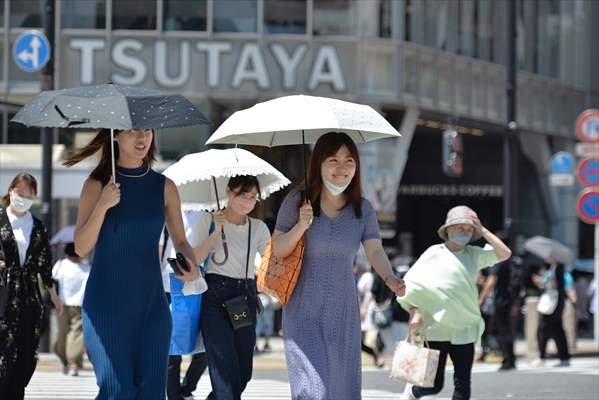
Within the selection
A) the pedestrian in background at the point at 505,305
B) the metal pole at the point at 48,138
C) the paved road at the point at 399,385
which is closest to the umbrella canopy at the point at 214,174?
the paved road at the point at 399,385

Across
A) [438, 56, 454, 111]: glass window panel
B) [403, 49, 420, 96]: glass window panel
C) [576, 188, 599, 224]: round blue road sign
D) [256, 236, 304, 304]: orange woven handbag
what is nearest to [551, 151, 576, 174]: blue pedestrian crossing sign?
[576, 188, 599, 224]: round blue road sign

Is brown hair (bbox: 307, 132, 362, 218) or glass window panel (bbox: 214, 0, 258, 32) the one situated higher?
glass window panel (bbox: 214, 0, 258, 32)

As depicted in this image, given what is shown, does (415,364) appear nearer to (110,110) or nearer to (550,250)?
(110,110)

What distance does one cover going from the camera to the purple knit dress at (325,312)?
7668 mm

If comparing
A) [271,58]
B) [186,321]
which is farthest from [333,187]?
[271,58]

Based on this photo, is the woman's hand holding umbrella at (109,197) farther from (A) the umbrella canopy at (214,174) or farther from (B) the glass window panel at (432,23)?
(B) the glass window panel at (432,23)

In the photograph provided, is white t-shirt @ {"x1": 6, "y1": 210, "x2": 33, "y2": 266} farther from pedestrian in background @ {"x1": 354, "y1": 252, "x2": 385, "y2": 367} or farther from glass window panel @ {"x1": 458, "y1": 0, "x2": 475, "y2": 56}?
glass window panel @ {"x1": 458, "y1": 0, "x2": 475, "y2": 56}

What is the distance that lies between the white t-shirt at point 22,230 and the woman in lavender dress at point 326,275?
10.5ft

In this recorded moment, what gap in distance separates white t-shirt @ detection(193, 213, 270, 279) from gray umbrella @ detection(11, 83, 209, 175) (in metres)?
2.01

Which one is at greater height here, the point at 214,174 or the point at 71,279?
the point at 214,174

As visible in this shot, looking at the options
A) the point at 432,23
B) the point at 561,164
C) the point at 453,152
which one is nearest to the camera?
the point at 561,164

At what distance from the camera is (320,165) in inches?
309

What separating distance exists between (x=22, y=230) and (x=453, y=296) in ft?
10.4

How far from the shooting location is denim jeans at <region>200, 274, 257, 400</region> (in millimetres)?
9375
